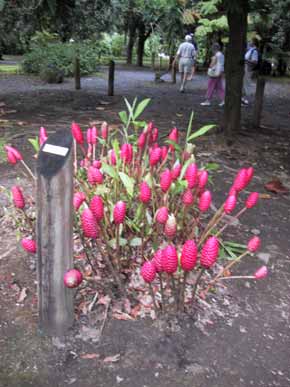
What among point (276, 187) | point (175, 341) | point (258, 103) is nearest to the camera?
point (175, 341)

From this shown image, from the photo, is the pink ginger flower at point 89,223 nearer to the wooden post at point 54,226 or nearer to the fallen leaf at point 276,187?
the wooden post at point 54,226

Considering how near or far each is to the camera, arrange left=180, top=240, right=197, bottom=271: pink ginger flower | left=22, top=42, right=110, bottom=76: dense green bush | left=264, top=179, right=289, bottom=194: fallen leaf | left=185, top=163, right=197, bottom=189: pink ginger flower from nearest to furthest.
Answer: left=180, top=240, right=197, bottom=271: pink ginger flower < left=185, top=163, right=197, bottom=189: pink ginger flower < left=264, top=179, right=289, bottom=194: fallen leaf < left=22, top=42, right=110, bottom=76: dense green bush

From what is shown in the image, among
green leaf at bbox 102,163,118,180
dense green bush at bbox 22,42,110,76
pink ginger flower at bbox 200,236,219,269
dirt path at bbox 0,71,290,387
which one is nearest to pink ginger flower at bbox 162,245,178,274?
pink ginger flower at bbox 200,236,219,269

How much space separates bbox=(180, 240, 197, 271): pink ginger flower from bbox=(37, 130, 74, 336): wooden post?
0.60 m

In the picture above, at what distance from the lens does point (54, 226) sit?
2.20m

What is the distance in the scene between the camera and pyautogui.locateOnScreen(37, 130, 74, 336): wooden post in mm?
2127

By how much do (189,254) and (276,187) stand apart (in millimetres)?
3404

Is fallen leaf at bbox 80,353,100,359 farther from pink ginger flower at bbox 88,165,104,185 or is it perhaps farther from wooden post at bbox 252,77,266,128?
wooden post at bbox 252,77,266,128

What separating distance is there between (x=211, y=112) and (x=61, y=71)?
→ 26.3 ft

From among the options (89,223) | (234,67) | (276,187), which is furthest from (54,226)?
(234,67)

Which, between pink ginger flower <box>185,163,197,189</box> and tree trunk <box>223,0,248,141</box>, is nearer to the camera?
pink ginger flower <box>185,163,197,189</box>

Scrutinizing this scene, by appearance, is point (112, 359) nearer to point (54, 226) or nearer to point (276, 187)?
point (54, 226)

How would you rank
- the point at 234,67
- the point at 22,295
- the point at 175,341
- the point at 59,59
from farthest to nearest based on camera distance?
the point at 59,59 < the point at 234,67 < the point at 22,295 < the point at 175,341

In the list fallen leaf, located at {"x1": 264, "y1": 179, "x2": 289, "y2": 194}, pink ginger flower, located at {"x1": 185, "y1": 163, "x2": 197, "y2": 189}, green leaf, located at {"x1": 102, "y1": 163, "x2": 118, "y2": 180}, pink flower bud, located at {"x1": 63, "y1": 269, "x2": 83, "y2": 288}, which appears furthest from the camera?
fallen leaf, located at {"x1": 264, "y1": 179, "x2": 289, "y2": 194}
